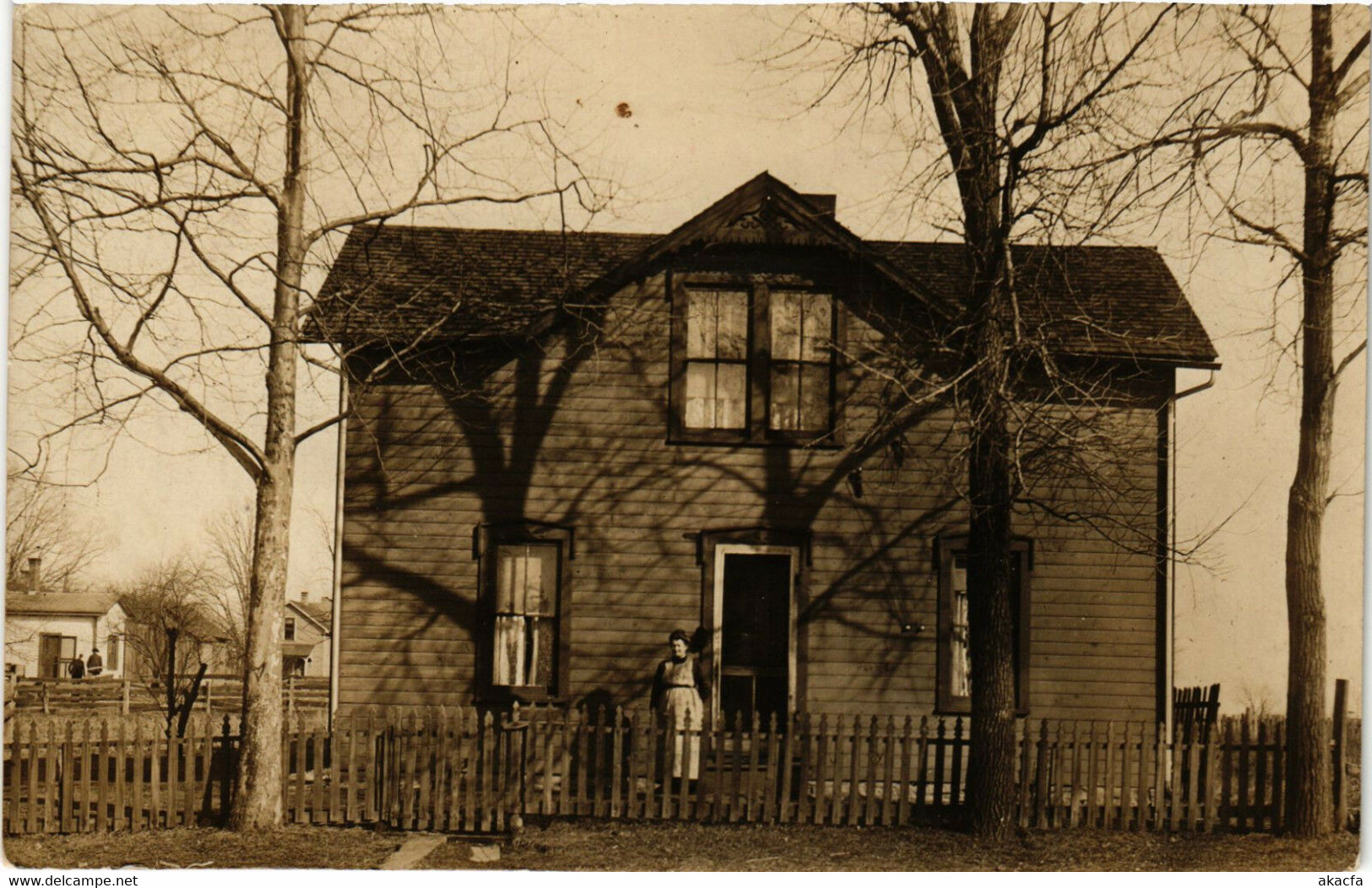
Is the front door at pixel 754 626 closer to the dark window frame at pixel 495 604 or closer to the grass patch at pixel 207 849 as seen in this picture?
the dark window frame at pixel 495 604

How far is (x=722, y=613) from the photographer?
12.9m

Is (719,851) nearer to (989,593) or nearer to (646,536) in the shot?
(989,593)

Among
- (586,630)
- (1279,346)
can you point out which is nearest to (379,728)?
(586,630)

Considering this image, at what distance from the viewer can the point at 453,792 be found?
34.6 ft

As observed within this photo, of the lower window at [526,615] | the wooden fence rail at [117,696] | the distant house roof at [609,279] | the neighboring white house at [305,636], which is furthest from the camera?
the neighboring white house at [305,636]

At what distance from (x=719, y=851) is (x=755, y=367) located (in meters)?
5.48

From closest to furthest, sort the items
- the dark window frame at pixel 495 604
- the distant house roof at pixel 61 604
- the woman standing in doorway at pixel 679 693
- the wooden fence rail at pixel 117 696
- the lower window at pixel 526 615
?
1. the woman standing in doorway at pixel 679 693
2. the distant house roof at pixel 61 604
3. the dark window frame at pixel 495 604
4. the lower window at pixel 526 615
5. the wooden fence rail at pixel 117 696

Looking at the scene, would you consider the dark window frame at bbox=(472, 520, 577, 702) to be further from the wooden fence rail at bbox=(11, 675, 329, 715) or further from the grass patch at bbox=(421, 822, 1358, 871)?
the wooden fence rail at bbox=(11, 675, 329, 715)

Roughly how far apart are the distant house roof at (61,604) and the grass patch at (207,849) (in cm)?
323

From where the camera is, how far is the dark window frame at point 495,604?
41.4 ft

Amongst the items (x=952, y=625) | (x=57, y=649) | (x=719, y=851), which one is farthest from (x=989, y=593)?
(x=57, y=649)

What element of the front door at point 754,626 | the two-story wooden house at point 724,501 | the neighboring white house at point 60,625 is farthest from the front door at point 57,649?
the front door at point 754,626

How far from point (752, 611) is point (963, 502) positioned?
2.78 metres

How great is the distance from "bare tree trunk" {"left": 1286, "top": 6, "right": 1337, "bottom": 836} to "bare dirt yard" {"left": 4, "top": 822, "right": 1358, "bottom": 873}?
649mm
